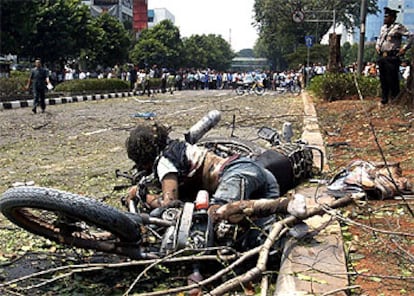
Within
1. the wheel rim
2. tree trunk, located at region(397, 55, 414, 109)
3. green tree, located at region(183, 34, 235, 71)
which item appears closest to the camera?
the wheel rim

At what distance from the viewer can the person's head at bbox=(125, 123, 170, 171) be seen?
3969mm

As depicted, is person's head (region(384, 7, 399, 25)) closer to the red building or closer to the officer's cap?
the officer's cap

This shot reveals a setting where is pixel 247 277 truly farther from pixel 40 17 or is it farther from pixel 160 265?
Answer: pixel 40 17

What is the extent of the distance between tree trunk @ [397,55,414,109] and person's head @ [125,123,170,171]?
20.4 ft

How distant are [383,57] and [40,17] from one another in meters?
30.6

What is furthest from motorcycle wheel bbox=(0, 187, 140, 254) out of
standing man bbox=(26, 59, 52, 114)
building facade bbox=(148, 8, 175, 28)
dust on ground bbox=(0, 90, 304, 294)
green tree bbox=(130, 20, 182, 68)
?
building facade bbox=(148, 8, 175, 28)

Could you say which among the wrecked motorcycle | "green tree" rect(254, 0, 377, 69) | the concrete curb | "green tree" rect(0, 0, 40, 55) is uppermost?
"green tree" rect(254, 0, 377, 69)

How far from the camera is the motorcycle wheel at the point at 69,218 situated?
10.4 ft

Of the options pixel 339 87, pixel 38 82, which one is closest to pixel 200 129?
pixel 339 87

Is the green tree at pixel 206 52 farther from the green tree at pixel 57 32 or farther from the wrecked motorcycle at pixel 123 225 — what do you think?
the wrecked motorcycle at pixel 123 225

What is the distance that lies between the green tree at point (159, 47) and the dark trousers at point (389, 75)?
61.0m

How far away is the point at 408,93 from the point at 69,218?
7.25 meters

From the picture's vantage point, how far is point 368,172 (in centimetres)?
462

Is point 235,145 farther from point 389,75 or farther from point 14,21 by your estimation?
point 14,21
